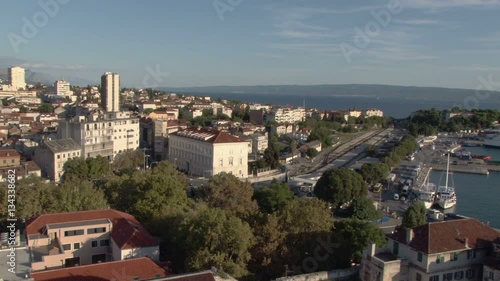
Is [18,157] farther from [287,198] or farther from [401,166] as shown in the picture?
[401,166]

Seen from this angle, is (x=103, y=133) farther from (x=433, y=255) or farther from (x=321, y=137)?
(x=433, y=255)

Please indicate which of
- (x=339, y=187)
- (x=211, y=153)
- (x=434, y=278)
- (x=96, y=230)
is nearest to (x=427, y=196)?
(x=339, y=187)

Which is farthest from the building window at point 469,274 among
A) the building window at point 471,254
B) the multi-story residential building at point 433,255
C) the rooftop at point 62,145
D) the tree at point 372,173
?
the rooftop at point 62,145

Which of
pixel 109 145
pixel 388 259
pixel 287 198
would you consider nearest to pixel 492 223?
pixel 287 198

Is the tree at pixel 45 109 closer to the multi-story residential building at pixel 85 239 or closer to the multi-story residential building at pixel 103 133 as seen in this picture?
the multi-story residential building at pixel 103 133

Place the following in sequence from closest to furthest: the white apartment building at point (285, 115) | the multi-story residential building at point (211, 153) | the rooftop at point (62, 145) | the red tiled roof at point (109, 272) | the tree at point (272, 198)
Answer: the red tiled roof at point (109, 272)
the tree at point (272, 198)
the rooftop at point (62, 145)
the multi-story residential building at point (211, 153)
the white apartment building at point (285, 115)
